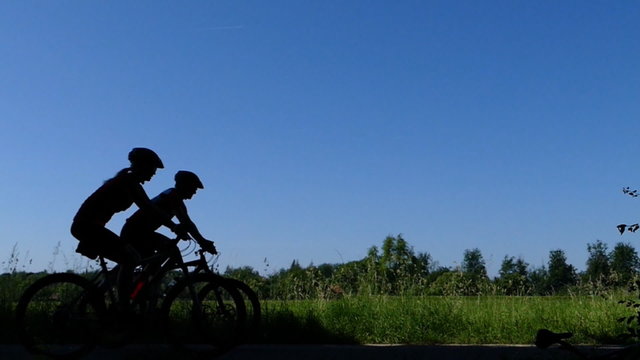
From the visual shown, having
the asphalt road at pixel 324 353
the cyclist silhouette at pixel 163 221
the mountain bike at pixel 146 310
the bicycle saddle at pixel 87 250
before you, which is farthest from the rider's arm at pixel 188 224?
the asphalt road at pixel 324 353

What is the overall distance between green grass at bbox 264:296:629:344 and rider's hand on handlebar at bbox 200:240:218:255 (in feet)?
6.84

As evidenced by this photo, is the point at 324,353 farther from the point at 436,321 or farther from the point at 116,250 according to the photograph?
the point at 436,321

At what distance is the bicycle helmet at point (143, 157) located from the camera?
6246 mm

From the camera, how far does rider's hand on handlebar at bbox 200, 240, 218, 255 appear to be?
244 inches

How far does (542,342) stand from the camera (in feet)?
4.86

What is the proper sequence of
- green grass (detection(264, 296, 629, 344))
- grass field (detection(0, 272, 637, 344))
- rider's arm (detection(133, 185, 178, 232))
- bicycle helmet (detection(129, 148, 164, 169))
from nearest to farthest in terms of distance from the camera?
1. rider's arm (detection(133, 185, 178, 232))
2. bicycle helmet (detection(129, 148, 164, 169))
3. grass field (detection(0, 272, 637, 344))
4. green grass (detection(264, 296, 629, 344))

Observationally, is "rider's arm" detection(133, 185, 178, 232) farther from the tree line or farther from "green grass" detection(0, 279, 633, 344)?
the tree line

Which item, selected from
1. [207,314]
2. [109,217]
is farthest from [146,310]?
[109,217]

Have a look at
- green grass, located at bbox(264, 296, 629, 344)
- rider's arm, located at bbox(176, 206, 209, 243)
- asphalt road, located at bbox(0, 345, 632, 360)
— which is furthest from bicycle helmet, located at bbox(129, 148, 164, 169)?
green grass, located at bbox(264, 296, 629, 344)

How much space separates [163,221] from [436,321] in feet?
14.7

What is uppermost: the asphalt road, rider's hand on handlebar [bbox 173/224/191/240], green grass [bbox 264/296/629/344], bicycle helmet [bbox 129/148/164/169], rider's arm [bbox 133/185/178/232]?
bicycle helmet [bbox 129/148/164/169]

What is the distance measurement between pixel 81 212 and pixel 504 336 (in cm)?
544

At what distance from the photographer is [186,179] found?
6.28 meters

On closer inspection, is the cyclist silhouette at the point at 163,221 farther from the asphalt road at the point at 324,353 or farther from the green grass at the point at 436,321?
the green grass at the point at 436,321
